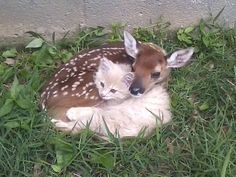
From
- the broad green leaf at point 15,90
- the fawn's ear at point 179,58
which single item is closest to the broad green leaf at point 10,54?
the broad green leaf at point 15,90

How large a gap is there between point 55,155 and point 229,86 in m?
1.40

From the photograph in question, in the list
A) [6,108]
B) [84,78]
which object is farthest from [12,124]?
[84,78]

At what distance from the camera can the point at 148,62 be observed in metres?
4.69

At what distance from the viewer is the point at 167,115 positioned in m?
4.69

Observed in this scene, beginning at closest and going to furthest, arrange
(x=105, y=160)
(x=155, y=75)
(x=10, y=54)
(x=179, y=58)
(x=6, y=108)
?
(x=105, y=160), (x=6, y=108), (x=155, y=75), (x=179, y=58), (x=10, y=54)

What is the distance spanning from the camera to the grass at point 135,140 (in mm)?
4395

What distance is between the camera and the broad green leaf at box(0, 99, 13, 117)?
447cm

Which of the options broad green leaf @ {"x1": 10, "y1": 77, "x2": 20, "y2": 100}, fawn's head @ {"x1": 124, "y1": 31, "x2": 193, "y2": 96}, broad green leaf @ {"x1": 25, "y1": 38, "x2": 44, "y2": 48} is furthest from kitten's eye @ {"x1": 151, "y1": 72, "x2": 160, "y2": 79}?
broad green leaf @ {"x1": 25, "y1": 38, "x2": 44, "y2": 48}

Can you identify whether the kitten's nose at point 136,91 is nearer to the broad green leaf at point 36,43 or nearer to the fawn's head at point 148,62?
the fawn's head at point 148,62

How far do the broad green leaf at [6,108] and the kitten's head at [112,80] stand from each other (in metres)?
0.62

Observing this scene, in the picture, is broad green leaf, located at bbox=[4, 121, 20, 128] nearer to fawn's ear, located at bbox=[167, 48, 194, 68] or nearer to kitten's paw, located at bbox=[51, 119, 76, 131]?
kitten's paw, located at bbox=[51, 119, 76, 131]

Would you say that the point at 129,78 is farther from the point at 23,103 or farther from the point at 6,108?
the point at 6,108

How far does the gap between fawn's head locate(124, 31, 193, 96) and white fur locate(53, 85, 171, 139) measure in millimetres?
99

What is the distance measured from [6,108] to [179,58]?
4.24 feet
